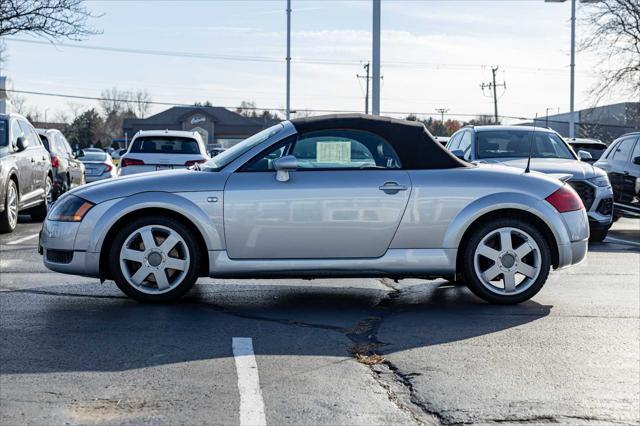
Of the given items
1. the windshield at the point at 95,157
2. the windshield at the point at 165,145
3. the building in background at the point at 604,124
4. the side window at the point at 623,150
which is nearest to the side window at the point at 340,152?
the side window at the point at 623,150

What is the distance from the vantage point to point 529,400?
4945mm

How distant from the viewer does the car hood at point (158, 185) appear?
7.36 m

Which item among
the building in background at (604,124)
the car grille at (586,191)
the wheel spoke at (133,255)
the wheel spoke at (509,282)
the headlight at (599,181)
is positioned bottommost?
the wheel spoke at (509,282)

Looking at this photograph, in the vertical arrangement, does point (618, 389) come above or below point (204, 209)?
below

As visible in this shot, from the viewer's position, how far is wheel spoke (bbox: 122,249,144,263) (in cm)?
732

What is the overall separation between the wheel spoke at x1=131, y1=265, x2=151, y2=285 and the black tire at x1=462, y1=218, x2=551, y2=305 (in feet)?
8.63

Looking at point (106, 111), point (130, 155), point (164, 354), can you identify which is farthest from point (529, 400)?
point (106, 111)

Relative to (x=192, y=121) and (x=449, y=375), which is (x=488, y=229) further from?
(x=192, y=121)

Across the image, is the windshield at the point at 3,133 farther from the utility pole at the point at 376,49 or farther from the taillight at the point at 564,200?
the taillight at the point at 564,200

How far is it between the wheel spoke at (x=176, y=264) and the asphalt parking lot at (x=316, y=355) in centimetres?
32

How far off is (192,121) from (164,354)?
287 feet

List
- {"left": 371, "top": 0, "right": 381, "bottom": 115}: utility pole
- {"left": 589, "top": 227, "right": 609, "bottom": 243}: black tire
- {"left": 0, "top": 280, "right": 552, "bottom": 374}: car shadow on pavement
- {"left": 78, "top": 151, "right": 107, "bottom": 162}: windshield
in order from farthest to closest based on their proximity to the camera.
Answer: {"left": 78, "top": 151, "right": 107, "bottom": 162}: windshield → {"left": 371, "top": 0, "right": 381, "bottom": 115}: utility pole → {"left": 589, "top": 227, "right": 609, "bottom": 243}: black tire → {"left": 0, "top": 280, "right": 552, "bottom": 374}: car shadow on pavement

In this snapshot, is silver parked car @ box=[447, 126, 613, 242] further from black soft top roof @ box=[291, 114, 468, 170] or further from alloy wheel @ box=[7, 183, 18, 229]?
alloy wheel @ box=[7, 183, 18, 229]

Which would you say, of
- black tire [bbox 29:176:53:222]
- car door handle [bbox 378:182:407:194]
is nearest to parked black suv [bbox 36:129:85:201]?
black tire [bbox 29:176:53:222]
